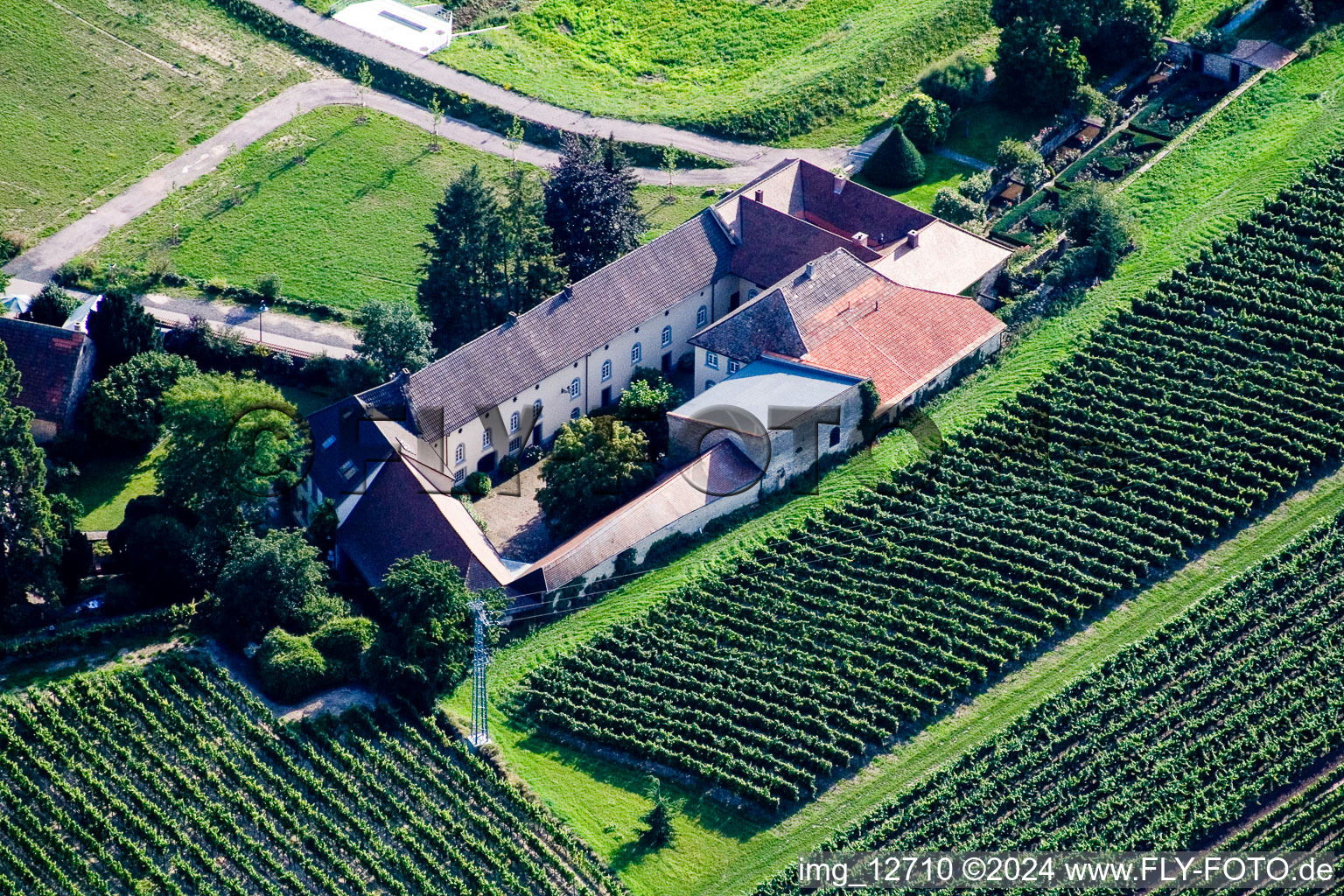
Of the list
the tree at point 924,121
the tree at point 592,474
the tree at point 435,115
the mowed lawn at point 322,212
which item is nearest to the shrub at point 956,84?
the tree at point 924,121

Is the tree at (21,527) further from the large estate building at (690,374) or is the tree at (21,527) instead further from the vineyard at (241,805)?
the large estate building at (690,374)

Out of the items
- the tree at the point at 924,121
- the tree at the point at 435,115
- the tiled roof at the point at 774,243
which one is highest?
the tree at the point at 924,121

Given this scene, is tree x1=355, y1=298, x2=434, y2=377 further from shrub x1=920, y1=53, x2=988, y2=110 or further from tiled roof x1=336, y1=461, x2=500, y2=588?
shrub x1=920, y1=53, x2=988, y2=110

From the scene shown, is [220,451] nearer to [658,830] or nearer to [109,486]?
[109,486]

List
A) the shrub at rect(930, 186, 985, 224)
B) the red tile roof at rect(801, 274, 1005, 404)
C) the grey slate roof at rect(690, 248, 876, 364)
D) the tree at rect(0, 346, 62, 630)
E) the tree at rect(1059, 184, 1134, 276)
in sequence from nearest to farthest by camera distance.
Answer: the tree at rect(0, 346, 62, 630) < the red tile roof at rect(801, 274, 1005, 404) < the grey slate roof at rect(690, 248, 876, 364) < the tree at rect(1059, 184, 1134, 276) < the shrub at rect(930, 186, 985, 224)

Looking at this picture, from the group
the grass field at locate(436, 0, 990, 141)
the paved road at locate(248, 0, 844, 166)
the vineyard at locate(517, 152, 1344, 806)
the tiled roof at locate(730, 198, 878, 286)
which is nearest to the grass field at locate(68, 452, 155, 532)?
the vineyard at locate(517, 152, 1344, 806)

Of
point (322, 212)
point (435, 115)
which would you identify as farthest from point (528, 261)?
point (435, 115)
